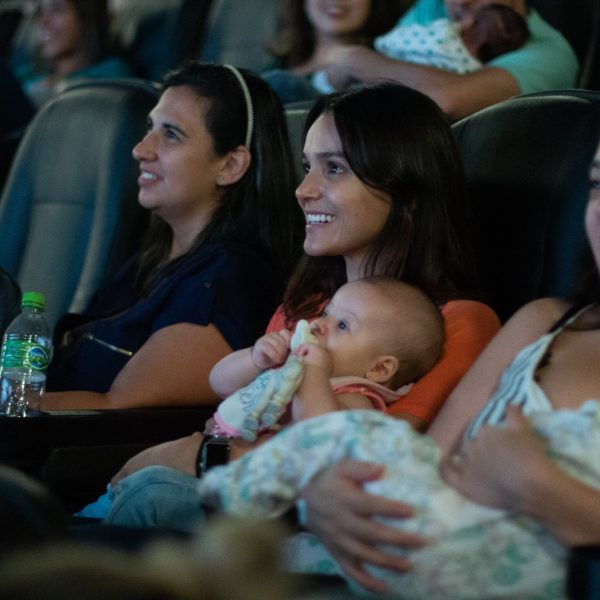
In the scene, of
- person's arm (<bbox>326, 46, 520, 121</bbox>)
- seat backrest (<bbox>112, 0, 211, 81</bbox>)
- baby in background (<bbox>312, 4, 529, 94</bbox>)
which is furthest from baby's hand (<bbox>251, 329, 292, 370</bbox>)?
seat backrest (<bbox>112, 0, 211, 81</bbox>)

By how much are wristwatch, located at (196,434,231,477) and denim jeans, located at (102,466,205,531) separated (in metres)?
0.07

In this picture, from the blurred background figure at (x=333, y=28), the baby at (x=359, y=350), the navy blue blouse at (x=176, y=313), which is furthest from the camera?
the blurred background figure at (x=333, y=28)

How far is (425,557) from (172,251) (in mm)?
1516

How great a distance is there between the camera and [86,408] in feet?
8.19

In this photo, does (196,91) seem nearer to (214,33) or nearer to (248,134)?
(248,134)

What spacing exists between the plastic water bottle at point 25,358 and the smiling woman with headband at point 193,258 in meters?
0.07

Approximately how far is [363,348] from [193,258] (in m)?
0.78

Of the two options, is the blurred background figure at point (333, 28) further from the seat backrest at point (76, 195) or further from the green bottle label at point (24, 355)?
the green bottle label at point (24, 355)

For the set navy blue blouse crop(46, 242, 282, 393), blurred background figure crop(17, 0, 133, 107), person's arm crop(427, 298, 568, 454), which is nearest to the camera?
person's arm crop(427, 298, 568, 454)

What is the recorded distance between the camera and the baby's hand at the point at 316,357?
1.83 metres

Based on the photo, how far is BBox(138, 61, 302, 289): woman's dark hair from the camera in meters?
2.70

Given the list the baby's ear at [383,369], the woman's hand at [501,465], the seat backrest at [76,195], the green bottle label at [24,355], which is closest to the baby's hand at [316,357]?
the baby's ear at [383,369]

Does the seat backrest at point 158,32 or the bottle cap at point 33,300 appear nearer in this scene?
the bottle cap at point 33,300

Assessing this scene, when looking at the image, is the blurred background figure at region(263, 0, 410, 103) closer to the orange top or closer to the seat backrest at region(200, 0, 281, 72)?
the seat backrest at region(200, 0, 281, 72)
